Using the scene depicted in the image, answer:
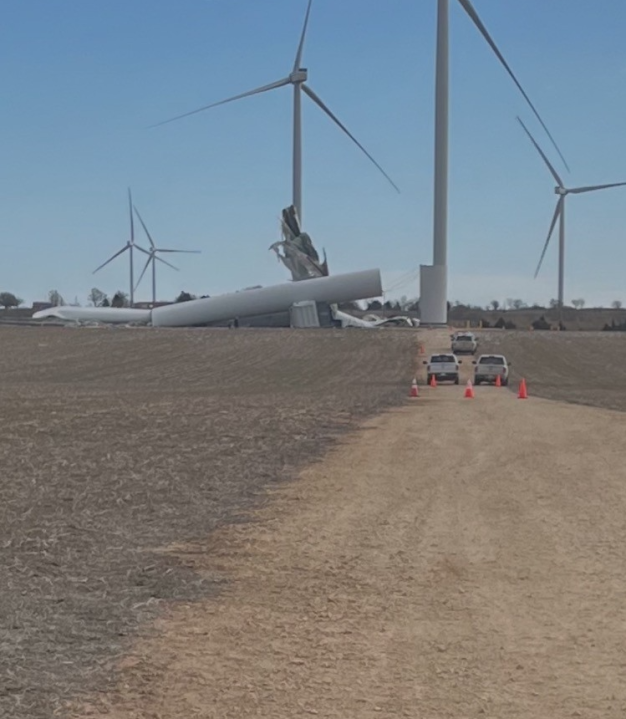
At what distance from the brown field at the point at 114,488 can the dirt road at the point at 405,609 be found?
1.44ft

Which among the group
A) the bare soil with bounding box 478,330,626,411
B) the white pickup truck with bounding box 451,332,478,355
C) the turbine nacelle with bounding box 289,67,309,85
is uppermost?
the turbine nacelle with bounding box 289,67,309,85

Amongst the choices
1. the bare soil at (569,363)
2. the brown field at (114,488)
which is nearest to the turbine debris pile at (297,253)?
the bare soil at (569,363)

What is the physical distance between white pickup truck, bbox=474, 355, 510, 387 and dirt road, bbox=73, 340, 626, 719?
31350mm

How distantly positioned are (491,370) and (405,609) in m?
40.3

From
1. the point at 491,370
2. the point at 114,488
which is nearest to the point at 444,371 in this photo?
the point at 491,370

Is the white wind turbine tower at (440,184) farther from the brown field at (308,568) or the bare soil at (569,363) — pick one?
the brown field at (308,568)

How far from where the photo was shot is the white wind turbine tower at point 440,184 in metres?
84.2

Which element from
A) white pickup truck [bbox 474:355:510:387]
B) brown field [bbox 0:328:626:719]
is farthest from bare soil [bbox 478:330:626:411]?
brown field [bbox 0:328:626:719]

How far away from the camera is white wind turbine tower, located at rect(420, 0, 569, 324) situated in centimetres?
8419

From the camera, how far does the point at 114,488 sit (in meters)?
15.5

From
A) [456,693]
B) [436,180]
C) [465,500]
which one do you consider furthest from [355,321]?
[456,693]

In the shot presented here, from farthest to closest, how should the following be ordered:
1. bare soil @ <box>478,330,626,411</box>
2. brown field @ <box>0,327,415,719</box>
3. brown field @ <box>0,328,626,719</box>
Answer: bare soil @ <box>478,330,626,411</box>
brown field @ <box>0,327,415,719</box>
brown field @ <box>0,328,626,719</box>

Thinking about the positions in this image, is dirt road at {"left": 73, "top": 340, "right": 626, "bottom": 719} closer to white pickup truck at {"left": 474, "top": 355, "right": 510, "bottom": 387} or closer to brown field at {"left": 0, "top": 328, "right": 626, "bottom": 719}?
brown field at {"left": 0, "top": 328, "right": 626, "bottom": 719}

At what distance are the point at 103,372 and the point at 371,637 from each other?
175ft
